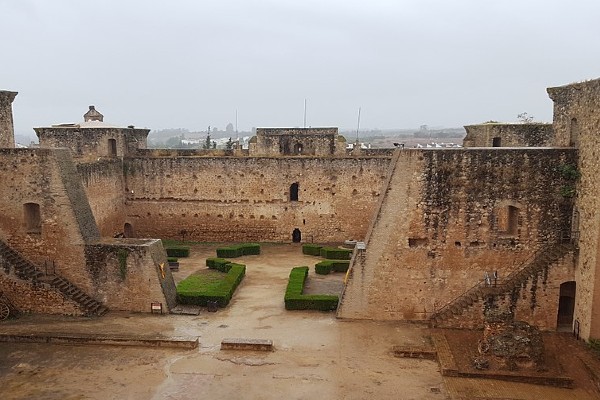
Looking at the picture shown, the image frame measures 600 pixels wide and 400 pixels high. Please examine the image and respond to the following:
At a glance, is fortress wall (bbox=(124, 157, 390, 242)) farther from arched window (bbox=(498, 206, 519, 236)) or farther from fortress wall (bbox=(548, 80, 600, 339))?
fortress wall (bbox=(548, 80, 600, 339))

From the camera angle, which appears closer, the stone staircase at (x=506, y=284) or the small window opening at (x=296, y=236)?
the stone staircase at (x=506, y=284)

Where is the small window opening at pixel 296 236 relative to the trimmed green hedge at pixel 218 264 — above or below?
above

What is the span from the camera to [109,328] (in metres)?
16.3

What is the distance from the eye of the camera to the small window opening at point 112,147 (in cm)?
2867

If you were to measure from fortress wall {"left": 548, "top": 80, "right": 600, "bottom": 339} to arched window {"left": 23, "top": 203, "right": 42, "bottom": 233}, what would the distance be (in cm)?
1806

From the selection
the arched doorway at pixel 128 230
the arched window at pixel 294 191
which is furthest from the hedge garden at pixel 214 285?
the arched doorway at pixel 128 230

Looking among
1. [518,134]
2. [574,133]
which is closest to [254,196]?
[518,134]

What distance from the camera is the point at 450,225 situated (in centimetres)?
1664

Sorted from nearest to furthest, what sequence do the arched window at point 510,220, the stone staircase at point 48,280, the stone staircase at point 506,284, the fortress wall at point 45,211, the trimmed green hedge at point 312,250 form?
the stone staircase at point 506,284, the arched window at point 510,220, the stone staircase at point 48,280, the fortress wall at point 45,211, the trimmed green hedge at point 312,250

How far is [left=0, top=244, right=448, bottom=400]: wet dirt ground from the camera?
12.7 meters

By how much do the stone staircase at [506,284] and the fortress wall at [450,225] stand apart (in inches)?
7.9

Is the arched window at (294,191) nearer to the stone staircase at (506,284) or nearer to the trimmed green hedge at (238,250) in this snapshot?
the trimmed green hedge at (238,250)

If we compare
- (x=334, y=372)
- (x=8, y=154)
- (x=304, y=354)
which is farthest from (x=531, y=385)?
(x=8, y=154)

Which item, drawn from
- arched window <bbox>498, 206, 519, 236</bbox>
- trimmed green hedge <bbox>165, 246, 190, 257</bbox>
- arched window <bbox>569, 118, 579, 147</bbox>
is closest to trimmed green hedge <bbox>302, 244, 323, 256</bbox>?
trimmed green hedge <bbox>165, 246, 190, 257</bbox>
